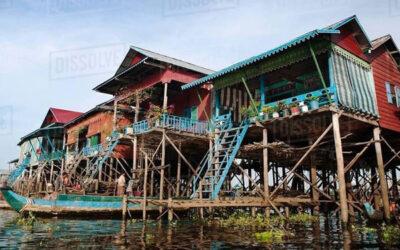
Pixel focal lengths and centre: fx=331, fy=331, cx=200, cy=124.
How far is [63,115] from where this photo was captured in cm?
3312

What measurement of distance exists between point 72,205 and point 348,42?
13.5 meters

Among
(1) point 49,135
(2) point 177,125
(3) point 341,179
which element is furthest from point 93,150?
(3) point 341,179

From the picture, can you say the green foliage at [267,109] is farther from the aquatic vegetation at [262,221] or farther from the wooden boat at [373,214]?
the wooden boat at [373,214]

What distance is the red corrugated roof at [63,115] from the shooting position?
32037mm

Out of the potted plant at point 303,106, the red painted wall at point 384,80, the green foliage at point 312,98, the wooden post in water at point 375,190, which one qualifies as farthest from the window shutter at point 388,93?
the potted plant at point 303,106

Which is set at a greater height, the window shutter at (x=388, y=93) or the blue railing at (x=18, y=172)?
the window shutter at (x=388, y=93)

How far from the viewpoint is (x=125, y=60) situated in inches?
856

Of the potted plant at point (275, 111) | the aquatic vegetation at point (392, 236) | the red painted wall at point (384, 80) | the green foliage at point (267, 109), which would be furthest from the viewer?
the red painted wall at point (384, 80)

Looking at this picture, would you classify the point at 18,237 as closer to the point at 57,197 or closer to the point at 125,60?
the point at 57,197

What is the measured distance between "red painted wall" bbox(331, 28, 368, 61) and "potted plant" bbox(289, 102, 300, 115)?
8.79 ft

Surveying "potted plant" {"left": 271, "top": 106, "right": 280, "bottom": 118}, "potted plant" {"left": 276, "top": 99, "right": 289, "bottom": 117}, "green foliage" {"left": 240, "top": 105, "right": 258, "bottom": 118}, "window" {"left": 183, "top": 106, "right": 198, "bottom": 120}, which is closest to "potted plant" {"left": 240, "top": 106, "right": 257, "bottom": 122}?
"green foliage" {"left": 240, "top": 105, "right": 258, "bottom": 118}

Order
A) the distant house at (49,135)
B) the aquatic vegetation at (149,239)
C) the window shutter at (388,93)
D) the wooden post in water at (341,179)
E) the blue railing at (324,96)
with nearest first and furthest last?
the aquatic vegetation at (149,239), the wooden post in water at (341,179), the blue railing at (324,96), the window shutter at (388,93), the distant house at (49,135)

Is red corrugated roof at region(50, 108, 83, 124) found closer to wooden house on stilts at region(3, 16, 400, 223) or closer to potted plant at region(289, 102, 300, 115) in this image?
wooden house on stilts at region(3, 16, 400, 223)

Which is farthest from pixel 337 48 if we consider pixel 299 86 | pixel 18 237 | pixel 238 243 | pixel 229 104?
pixel 18 237
